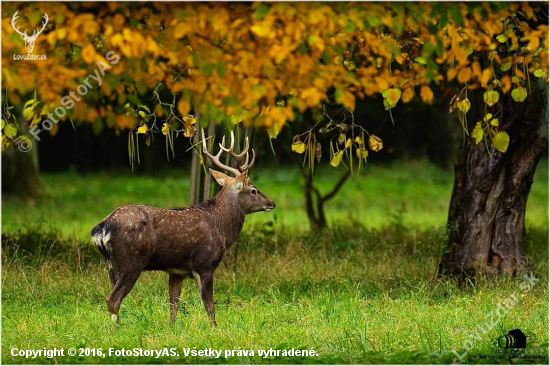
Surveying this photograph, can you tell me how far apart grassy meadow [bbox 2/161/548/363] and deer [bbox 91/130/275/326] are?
343mm

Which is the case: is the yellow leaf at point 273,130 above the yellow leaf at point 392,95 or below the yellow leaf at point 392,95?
below

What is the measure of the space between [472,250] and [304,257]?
2145 millimetres

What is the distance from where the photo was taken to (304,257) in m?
12.4

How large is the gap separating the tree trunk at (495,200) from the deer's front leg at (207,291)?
3.57 m

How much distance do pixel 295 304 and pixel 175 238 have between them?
1927 millimetres

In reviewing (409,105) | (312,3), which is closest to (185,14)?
(312,3)

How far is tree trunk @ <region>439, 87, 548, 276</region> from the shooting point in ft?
37.2

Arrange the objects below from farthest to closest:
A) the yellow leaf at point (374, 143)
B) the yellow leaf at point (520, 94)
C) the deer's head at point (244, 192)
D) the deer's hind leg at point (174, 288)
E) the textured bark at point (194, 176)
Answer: the textured bark at point (194, 176) < the deer's head at point (244, 192) < the yellow leaf at point (374, 143) < the deer's hind leg at point (174, 288) < the yellow leaf at point (520, 94)

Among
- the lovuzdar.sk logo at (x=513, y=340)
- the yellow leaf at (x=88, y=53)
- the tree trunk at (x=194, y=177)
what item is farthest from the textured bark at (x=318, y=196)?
the yellow leaf at (x=88, y=53)

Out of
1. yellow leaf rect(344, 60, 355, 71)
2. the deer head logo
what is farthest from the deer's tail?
yellow leaf rect(344, 60, 355, 71)

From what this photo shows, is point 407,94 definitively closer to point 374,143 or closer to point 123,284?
point 374,143

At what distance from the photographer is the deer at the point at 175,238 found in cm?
884

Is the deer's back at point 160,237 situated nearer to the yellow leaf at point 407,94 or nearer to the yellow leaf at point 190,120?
the yellow leaf at point 190,120

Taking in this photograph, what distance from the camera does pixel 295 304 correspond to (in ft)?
34.3
